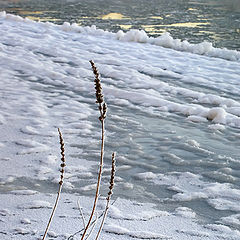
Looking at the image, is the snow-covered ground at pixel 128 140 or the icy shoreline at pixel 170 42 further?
the icy shoreline at pixel 170 42

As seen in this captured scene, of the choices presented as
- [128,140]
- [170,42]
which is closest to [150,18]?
[170,42]

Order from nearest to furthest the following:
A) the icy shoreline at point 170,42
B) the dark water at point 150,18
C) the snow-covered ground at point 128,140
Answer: the snow-covered ground at point 128,140 < the icy shoreline at point 170,42 < the dark water at point 150,18

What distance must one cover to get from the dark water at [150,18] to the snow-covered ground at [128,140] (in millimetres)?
3017

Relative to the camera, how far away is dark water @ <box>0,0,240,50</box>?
491 inches

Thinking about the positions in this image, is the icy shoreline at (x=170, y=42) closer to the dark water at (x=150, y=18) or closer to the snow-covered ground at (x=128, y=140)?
the snow-covered ground at (x=128, y=140)

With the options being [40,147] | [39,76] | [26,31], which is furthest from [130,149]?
[26,31]

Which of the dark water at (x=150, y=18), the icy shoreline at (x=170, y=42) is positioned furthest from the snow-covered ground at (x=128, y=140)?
the dark water at (x=150, y=18)

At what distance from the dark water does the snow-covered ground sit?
3017 millimetres

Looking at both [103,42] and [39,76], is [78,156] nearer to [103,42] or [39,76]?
[39,76]

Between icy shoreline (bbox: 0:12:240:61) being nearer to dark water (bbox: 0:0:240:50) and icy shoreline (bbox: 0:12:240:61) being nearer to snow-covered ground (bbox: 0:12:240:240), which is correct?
snow-covered ground (bbox: 0:12:240:240)

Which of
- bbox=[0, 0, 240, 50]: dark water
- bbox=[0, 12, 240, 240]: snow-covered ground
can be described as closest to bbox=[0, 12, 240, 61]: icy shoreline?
bbox=[0, 12, 240, 240]: snow-covered ground

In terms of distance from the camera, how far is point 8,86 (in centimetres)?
654

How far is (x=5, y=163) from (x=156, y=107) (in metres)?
2.66

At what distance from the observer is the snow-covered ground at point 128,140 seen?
2922mm
